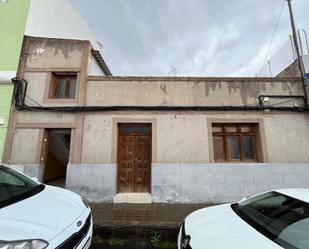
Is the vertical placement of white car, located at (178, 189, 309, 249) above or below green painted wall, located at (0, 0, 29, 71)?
below

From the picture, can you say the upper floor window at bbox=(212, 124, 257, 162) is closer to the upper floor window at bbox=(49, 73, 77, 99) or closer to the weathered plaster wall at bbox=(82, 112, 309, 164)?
the weathered plaster wall at bbox=(82, 112, 309, 164)

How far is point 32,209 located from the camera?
2.27 meters

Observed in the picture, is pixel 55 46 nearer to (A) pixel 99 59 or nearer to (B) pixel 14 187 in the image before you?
(A) pixel 99 59

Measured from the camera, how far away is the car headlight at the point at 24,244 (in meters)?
1.75

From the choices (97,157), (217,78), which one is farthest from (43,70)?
(217,78)

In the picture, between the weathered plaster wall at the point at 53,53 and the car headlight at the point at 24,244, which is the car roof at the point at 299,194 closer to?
the car headlight at the point at 24,244

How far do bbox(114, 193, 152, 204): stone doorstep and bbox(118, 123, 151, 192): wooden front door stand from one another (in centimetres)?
22

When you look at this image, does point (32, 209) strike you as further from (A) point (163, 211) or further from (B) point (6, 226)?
(A) point (163, 211)

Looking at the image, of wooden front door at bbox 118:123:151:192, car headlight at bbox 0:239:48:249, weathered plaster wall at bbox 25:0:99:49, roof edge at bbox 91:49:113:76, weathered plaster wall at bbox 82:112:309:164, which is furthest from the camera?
roof edge at bbox 91:49:113:76

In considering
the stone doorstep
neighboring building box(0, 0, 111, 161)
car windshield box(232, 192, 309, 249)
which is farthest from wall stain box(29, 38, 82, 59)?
car windshield box(232, 192, 309, 249)

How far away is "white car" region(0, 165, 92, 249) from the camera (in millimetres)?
1855

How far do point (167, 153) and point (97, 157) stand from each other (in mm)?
2245

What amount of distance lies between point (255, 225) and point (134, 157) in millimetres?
4424

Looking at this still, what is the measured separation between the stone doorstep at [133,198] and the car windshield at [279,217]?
330cm
